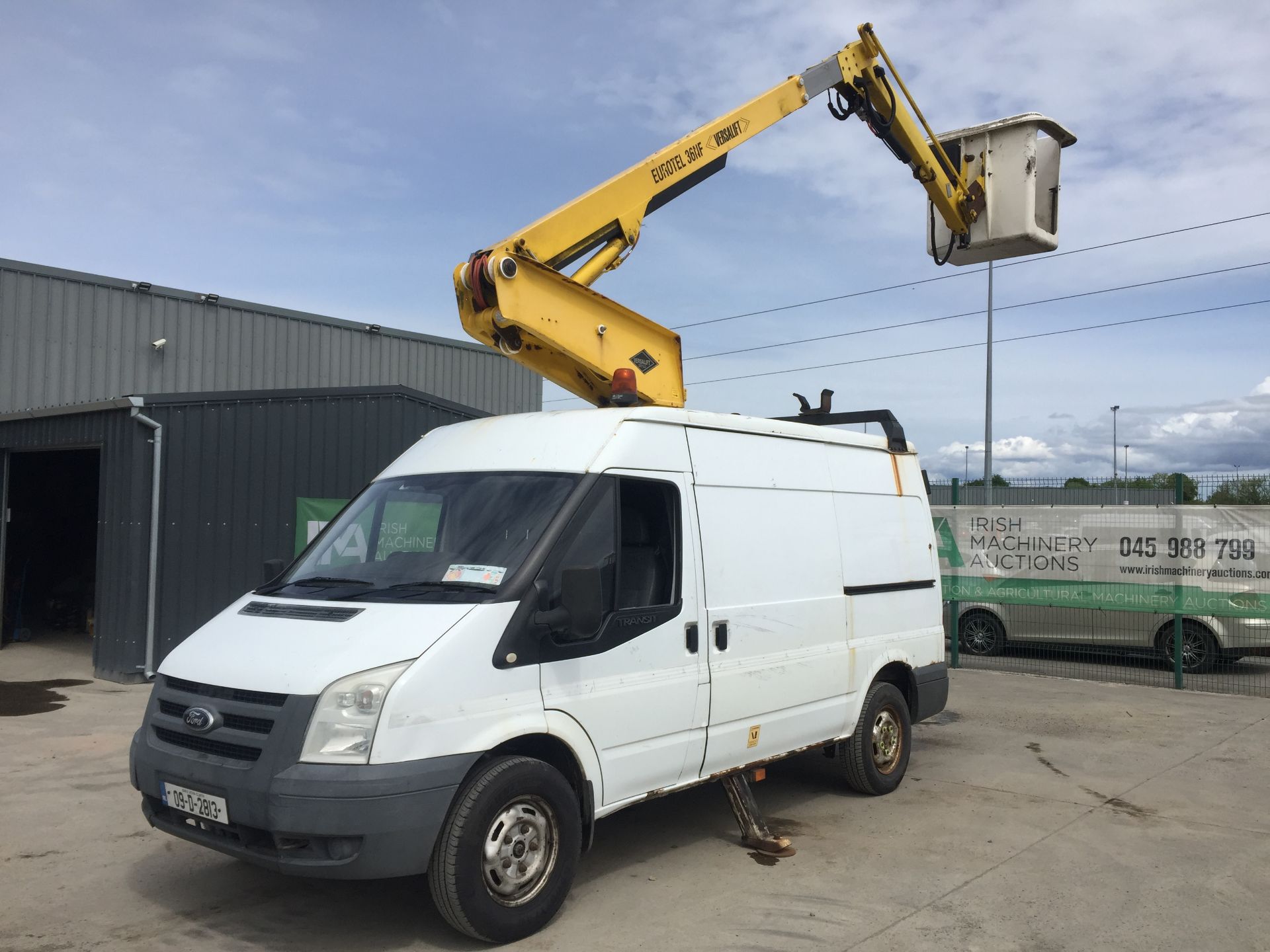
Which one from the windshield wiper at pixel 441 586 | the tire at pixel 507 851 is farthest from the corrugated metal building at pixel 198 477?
the tire at pixel 507 851

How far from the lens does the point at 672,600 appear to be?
5523 millimetres

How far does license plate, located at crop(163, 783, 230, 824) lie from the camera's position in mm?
4395

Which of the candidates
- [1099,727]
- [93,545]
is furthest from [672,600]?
[93,545]

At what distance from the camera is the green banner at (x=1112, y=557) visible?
11.6 meters

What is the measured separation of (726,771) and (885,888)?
40.5 inches

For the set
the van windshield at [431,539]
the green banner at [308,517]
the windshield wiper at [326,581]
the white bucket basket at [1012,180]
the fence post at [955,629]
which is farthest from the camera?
the fence post at [955,629]

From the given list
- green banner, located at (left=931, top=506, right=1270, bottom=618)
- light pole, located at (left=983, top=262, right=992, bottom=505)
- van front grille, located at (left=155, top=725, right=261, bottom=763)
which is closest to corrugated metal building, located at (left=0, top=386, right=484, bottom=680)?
green banner, located at (left=931, top=506, right=1270, bottom=618)

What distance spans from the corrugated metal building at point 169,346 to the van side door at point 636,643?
1204cm

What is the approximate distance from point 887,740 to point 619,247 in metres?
4.11

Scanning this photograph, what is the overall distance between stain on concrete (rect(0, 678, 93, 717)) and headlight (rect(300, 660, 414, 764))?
7.06 m

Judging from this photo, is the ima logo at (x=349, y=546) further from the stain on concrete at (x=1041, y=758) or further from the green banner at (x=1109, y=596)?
the green banner at (x=1109, y=596)

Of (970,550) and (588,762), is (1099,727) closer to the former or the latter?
(970,550)

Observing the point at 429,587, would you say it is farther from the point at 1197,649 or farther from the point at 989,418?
the point at 989,418

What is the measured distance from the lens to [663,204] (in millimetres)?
8477
